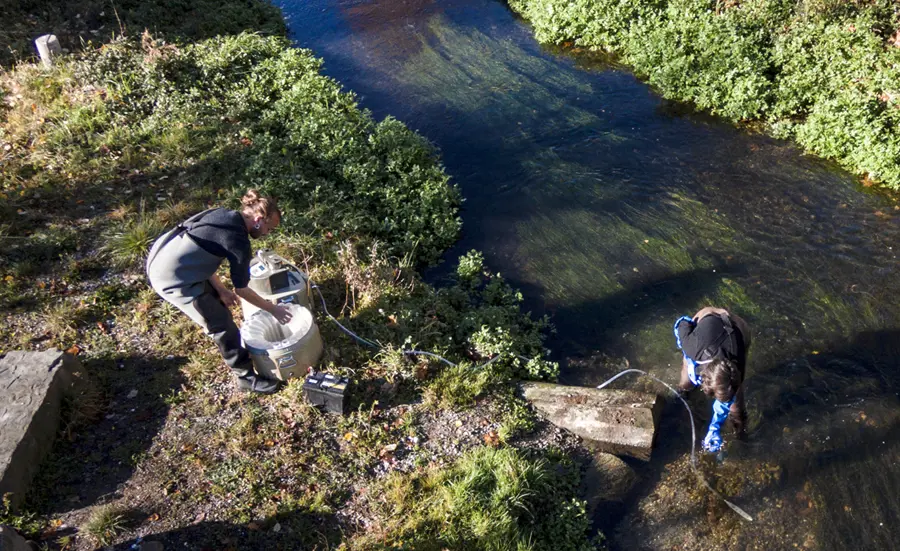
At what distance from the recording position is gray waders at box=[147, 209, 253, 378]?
4590 millimetres

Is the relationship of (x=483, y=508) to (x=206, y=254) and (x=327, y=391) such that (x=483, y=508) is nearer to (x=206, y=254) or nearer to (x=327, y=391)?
(x=327, y=391)

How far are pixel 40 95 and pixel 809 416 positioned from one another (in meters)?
10.9

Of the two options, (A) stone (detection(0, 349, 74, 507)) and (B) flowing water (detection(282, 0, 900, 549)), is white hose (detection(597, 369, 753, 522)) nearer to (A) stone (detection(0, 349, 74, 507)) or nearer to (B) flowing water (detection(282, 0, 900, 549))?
(B) flowing water (detection(282, 0, 900, 549))

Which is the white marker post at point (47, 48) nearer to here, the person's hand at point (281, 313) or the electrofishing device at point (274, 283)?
the electrofishing device at point (274, 283)

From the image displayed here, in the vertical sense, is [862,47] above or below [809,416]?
above

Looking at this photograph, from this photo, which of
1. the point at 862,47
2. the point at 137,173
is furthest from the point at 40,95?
the point at 862,47

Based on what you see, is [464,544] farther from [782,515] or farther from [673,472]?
[782,515]

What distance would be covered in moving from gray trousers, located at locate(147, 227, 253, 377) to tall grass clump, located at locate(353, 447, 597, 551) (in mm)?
1893

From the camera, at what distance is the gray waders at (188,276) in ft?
15.1

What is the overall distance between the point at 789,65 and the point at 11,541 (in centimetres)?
1070

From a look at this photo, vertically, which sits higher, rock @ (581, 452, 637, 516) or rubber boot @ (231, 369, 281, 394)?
rubber boot @ (231, 369, 281, 394)

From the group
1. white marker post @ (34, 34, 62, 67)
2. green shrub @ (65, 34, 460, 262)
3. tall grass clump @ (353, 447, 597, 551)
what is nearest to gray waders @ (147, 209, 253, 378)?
tall grass clump @ (353, 447, 597, 551)

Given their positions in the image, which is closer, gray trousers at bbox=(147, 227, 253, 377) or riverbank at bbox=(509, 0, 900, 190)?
gray trousers at bbox=(147, 227, 253, 377)

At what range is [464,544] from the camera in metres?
4.52
